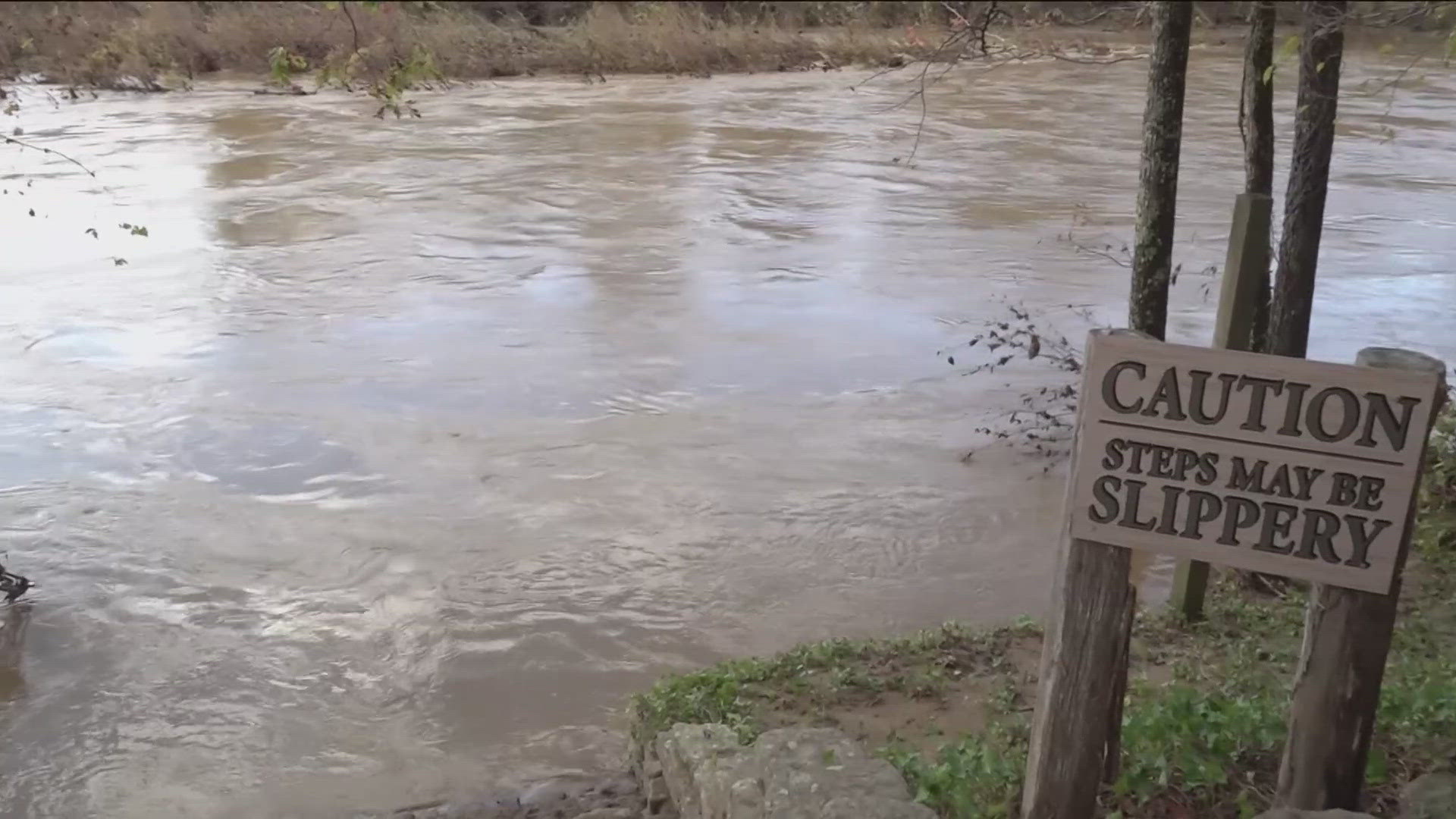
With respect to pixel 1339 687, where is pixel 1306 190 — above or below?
above

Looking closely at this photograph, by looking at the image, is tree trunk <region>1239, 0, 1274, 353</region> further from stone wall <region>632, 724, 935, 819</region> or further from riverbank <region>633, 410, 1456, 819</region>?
stone wall <region>632, 724, 935, 819</region>

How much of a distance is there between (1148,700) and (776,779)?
51.5 inches

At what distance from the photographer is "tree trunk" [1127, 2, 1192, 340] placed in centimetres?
507

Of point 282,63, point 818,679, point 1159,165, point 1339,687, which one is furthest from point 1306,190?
point 282,63

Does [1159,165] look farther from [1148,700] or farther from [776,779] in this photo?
[776,779]

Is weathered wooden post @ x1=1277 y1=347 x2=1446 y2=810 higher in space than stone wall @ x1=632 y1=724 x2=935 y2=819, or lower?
higher

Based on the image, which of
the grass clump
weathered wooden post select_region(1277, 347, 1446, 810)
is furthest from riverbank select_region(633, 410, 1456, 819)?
weathered wooden post select_region(1277, 347, 1446, 810)

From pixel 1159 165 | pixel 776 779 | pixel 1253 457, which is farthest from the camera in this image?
pixel 1159 165

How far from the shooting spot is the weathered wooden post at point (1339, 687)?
9.19 feet

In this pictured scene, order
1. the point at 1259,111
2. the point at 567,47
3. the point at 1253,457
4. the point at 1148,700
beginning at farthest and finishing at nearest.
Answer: the point at 567,47, the point at 1259,111, the point at 1148,700, the point at 1253,457

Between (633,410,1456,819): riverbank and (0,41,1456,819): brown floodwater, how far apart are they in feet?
3.27

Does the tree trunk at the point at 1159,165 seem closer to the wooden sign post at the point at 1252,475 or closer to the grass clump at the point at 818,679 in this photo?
the grass clump at the point at 818,679

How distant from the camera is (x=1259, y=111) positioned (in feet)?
19.1

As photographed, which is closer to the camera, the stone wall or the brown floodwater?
the stone wall
